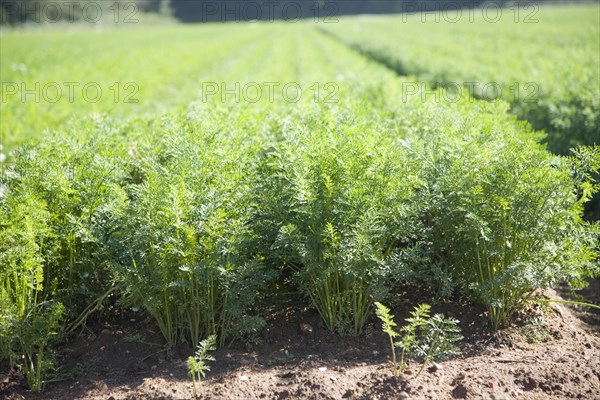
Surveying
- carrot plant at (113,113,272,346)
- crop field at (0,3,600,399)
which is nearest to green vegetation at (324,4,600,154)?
crop field at (0,3,600,399)

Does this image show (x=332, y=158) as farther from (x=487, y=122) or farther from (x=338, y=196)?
(x=487, y=122)

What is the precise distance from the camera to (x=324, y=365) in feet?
13.1

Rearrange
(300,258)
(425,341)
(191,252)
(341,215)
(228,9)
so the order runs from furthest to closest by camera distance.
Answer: (228,9) < (300,258) < (341,215) < (425,341) < (191,252)

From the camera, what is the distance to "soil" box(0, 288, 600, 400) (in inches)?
146

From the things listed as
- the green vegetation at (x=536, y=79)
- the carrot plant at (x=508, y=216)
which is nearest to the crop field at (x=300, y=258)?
the carrot plant at (x=508, y=216)

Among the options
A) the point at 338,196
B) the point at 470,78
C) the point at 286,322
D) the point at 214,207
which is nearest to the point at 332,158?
the point at 338,196

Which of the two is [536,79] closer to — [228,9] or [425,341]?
[425,341]

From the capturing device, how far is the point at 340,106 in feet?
Result: 19.6

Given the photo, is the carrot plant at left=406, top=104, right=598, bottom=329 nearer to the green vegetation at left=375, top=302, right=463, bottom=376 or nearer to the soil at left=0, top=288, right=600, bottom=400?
the soil at left=0, top=288, right=600, bottom=400

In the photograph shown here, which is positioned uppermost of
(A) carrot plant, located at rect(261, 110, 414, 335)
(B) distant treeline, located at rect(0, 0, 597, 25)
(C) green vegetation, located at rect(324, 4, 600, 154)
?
(B) distant treeline, located at rect(0, 0, 597, 25)

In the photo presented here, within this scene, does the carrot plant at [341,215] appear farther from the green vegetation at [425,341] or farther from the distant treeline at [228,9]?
the distant treeline at [228,9]

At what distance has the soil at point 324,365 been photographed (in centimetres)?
371

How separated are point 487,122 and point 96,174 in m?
3.14

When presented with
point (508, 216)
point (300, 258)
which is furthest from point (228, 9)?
point (508, 216)
